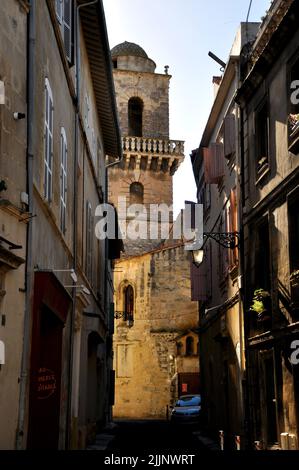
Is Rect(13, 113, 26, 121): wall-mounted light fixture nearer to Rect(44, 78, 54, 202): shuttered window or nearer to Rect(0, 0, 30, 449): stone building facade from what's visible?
Rect(0, 0, 30, 449): stone building facade

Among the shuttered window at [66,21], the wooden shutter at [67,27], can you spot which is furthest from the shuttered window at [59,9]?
the wooden shutter at [67,27]

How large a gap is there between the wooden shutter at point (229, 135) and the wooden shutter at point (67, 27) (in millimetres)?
4916

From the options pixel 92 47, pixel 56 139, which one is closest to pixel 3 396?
pixel 56 139

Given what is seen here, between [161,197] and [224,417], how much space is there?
31.1m

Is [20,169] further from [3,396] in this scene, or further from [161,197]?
[161,197]

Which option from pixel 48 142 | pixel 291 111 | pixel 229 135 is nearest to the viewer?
pixel 48 142

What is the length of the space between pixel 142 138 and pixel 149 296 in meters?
11.7

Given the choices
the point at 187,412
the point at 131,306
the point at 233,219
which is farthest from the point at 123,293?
the point at 233,219

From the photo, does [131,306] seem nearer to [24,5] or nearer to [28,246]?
[28,246]

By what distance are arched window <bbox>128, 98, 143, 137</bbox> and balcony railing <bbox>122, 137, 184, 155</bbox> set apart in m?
2.77

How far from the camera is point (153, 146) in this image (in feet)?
162

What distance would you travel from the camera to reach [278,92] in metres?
13.6

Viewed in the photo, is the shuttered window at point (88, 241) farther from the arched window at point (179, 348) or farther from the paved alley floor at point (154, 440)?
the arched window at point (179, 348)

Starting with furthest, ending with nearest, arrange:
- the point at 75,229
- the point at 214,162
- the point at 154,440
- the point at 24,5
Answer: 1. the point at 154,440
2. the point at 214,162
3. the point at 75,229
4. the point at 24,5
